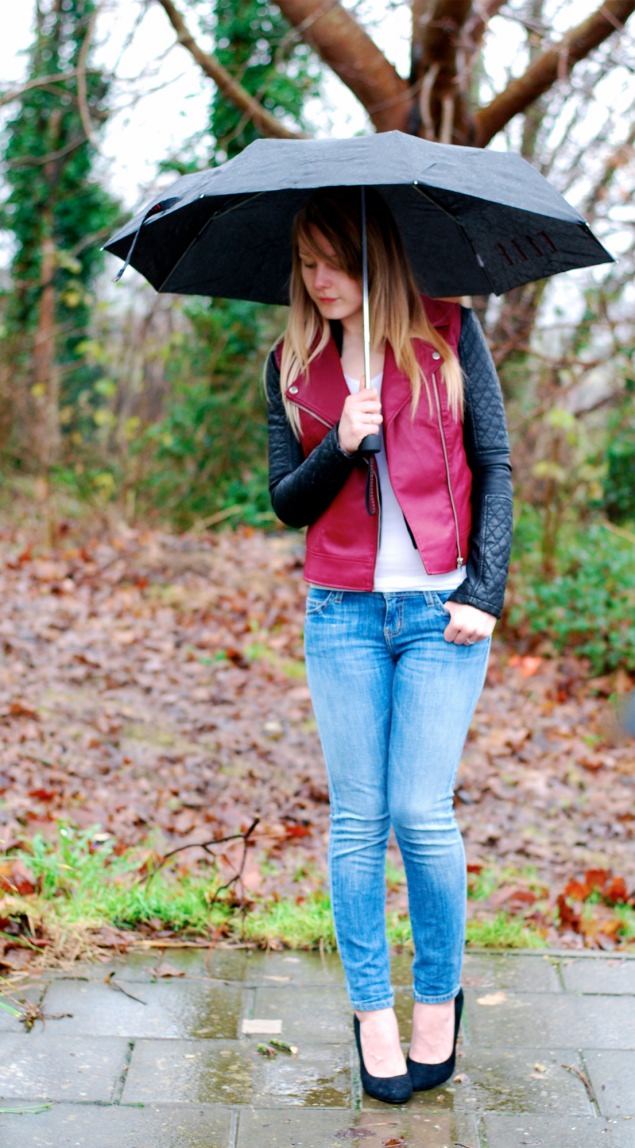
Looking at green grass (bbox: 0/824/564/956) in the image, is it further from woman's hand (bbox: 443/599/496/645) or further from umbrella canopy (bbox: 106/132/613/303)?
umbrella canopy (bbox: 106/132/613/303)

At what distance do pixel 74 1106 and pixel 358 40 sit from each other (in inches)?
237

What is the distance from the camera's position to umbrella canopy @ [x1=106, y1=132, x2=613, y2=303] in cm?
228

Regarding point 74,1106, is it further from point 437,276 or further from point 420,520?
point 437,276

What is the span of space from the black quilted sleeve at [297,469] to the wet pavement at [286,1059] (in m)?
1.31

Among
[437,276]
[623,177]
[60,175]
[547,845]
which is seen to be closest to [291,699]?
[547,845]

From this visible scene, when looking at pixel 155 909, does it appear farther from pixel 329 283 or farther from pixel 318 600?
pixel 329 283

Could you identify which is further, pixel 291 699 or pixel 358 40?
pixel 358 40

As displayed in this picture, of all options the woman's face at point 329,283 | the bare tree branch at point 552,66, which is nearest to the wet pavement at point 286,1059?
the woman's face at point 329,283

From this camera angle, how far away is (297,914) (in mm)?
3549

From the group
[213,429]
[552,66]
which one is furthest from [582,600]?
[213,429]

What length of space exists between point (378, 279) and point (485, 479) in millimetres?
512

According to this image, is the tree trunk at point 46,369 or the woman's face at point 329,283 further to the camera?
the tree trunk at point 46,369

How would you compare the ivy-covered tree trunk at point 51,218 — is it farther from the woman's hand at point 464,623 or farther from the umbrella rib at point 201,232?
the woman's hand at point 464,623

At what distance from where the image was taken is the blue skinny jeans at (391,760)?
252 cm
